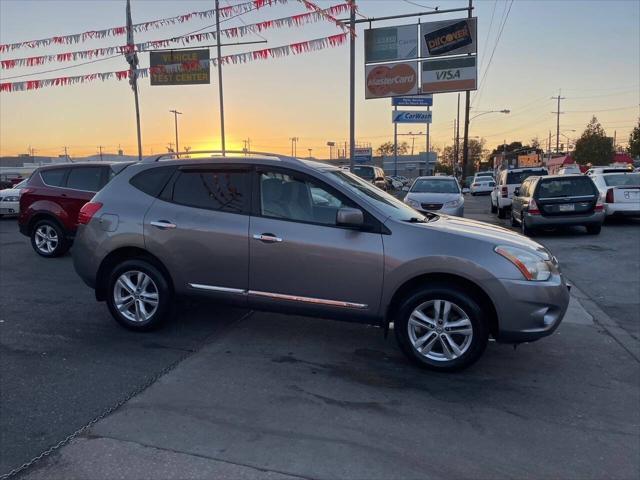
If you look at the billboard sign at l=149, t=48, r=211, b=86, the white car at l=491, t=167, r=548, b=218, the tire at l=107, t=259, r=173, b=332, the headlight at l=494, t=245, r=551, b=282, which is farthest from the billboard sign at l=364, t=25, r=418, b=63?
the headlight at l=494, t=245, r=551, b=282

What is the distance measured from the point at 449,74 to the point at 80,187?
1585 cm

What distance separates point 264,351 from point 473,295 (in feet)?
6.37

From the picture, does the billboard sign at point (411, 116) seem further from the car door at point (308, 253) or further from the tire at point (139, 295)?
the tire at point (139, 295)

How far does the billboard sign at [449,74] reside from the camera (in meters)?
20.8

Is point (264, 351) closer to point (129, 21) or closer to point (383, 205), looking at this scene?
point (383, 205)

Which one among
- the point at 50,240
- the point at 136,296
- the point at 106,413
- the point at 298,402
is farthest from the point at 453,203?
the point at 106,413

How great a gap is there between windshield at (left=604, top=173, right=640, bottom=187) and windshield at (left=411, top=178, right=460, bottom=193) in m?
4.13

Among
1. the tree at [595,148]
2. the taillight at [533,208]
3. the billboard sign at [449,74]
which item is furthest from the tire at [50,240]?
the tree at [595,148]

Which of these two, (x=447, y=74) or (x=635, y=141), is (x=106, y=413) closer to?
(x=447, y=74)

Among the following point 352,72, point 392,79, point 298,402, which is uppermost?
point 392,79

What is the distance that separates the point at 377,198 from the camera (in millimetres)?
5004

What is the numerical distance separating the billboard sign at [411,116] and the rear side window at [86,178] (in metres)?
37.4

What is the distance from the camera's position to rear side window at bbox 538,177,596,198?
12266mm

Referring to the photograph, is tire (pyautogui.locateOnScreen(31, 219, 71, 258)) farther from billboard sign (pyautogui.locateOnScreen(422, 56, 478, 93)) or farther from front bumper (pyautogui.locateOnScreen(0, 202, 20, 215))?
billboard sign (pyautogui.locateOnScreen(422, 56, 478, 93))
